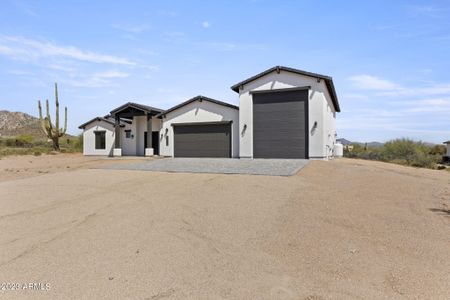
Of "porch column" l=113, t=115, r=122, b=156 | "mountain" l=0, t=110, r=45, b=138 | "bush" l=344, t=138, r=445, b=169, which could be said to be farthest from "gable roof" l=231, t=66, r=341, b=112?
"mountain" l=0, t=110, r=45, b=138

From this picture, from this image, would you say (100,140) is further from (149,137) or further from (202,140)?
(202,140)

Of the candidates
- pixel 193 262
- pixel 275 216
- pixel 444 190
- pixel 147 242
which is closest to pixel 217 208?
pixel 275 216

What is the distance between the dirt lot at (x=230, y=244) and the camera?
326cm

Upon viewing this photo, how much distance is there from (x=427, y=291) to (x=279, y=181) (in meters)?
6.64

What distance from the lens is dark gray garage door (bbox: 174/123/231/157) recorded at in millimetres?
20141

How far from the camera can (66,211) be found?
648 cm

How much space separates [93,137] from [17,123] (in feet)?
232

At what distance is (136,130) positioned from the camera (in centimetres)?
2525

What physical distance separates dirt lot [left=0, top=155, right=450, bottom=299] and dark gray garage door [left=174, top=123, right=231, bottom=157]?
11.8 metres

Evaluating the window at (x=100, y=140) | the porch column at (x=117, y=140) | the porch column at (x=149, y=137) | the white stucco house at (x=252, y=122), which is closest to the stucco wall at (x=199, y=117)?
the white stucco house at (x=252, y=122)

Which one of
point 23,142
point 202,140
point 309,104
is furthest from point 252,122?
point 23,142

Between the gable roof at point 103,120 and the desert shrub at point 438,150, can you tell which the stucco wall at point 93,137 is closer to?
the gable roof at point 103,120

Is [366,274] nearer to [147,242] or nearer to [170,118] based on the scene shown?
[147,242]

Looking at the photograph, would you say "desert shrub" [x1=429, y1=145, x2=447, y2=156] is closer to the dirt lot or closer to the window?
the dirt lot
